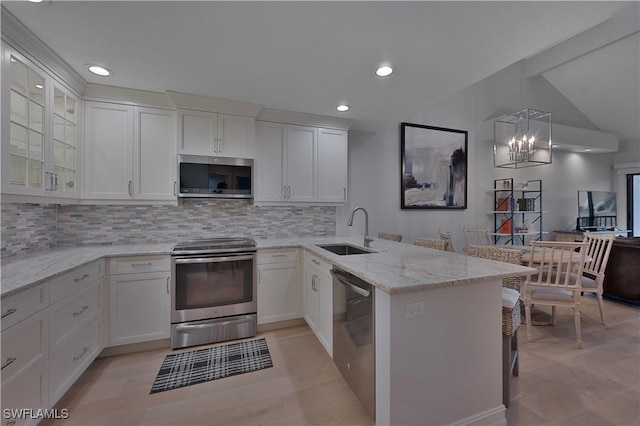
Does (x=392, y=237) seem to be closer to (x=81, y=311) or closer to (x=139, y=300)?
(x=139, y=300)

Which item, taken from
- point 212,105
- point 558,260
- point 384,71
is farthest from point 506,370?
point 212,105

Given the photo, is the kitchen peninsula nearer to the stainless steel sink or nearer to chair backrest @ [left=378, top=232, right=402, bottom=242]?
the stainless steel sink

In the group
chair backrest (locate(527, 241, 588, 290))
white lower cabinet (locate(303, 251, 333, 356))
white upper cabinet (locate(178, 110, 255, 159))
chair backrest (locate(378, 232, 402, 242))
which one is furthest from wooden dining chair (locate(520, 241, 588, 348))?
white upper cabinet (locate(178, 110, 255, 159))

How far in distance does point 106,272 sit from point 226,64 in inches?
79.8

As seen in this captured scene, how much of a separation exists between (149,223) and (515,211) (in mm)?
5889

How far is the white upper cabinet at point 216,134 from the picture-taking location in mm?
2666

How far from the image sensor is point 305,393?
6.01 ft

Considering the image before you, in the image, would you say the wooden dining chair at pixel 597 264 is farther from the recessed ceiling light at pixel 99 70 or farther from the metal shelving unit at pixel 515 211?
the recessed ceiling light at pixel 99 70

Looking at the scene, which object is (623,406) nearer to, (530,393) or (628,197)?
(530,393)

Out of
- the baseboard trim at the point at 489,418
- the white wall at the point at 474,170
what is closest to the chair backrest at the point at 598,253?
the white wall at the point at 474,170

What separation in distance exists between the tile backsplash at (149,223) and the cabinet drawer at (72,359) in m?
0.91

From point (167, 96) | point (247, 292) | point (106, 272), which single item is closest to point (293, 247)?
point (247, 292)

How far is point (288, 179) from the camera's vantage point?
3.11 metres

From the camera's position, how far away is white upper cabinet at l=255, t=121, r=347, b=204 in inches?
119
